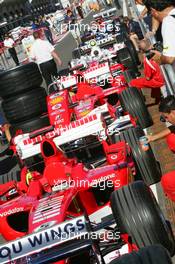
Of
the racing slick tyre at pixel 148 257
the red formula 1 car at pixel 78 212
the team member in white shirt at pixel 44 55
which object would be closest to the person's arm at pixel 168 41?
the red formula 1 car at pixel 78 212

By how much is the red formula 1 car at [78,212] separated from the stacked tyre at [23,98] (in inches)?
149

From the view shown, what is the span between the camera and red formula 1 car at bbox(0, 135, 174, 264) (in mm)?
3865

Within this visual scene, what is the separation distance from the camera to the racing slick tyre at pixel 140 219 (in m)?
4.30

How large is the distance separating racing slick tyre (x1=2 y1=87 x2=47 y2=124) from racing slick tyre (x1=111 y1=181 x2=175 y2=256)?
6.21 metres

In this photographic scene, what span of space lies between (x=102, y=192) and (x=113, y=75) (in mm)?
5941

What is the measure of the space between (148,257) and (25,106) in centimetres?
741

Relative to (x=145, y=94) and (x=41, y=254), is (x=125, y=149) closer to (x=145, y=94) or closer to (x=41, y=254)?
(x=41, y=254)

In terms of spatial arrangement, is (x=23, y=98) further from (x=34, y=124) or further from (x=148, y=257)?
(x=148, y=257)

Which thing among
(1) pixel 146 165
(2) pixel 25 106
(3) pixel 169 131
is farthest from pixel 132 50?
(3) pixel 169 131

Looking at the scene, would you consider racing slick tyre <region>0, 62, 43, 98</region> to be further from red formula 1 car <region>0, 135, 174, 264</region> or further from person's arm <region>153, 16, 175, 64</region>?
person's arm <region>153, 16, 175, 64</region>

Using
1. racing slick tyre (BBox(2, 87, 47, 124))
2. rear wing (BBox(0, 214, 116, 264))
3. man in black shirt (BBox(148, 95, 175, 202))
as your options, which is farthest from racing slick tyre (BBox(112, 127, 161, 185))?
racing slick tyre (BBox(2, 87, 47, 124))

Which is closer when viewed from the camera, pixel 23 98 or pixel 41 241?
pixel 41 241

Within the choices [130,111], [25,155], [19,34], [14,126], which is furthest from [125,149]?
[19,34]

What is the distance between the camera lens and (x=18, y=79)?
1047cm
